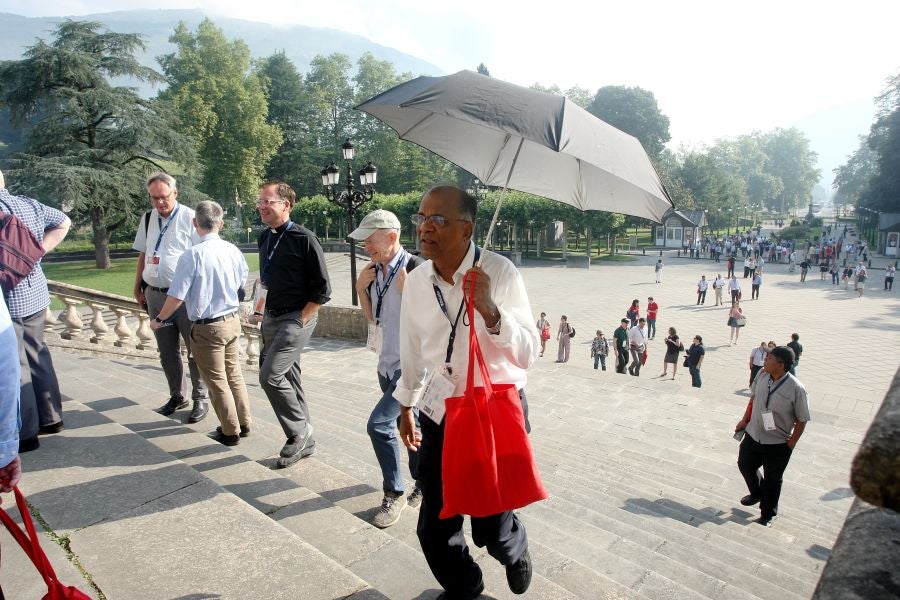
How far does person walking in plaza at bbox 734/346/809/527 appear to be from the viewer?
4.65 metres

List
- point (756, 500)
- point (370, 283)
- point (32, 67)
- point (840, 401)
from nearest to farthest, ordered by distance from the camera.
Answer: point (370, 283) → point (756, 500) → point (840, 401) → point (32, 67)

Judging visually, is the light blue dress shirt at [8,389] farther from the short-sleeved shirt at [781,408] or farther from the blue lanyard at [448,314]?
the short-sleeved shirt at [781,408]

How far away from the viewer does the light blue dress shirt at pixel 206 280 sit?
387cm

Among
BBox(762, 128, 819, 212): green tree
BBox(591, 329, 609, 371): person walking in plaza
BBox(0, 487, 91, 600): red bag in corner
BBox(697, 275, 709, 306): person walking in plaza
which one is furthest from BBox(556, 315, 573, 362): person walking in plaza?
BBox(762, 128, 819, 212): green tree

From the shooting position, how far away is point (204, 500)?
8.80ft

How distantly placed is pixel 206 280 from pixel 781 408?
15.8ft

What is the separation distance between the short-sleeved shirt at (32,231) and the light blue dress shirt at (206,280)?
2.67 ft

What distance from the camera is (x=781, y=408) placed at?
4.67 meters

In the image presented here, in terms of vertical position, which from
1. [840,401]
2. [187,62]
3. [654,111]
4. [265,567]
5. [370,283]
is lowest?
[840,401]

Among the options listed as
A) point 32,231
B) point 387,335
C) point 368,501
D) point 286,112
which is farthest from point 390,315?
point 286,112

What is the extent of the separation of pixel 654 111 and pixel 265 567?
6856cm

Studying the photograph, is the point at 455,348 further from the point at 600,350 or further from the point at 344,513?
the point at 600,350

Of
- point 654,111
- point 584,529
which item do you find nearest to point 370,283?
point 584,529

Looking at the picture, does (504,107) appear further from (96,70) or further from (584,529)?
(96,70)
